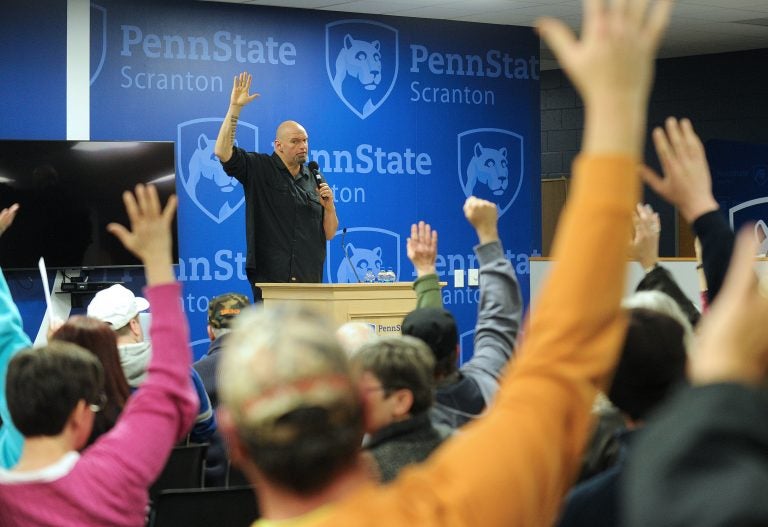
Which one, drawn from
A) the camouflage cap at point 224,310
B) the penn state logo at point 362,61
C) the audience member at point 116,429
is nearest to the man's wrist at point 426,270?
the audience member at point 116,429

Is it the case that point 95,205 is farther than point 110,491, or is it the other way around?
point 95,205

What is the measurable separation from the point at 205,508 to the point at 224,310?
2129mm

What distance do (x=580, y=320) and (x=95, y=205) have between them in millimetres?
7394

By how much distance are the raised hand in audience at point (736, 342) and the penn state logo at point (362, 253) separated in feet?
26.8

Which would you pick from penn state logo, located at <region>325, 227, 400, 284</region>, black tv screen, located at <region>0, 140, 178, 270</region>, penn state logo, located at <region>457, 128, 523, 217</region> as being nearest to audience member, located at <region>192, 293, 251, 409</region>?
black tv screen, located at <region>0, 140, 178, 270</region>

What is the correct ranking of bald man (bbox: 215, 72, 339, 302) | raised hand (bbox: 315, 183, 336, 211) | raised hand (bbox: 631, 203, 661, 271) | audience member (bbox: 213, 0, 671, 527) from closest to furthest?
audience member (bbox: 213, 0, 671, 527), raised hand (bbox: 631, 203, 661, 271), raised hand (bbox: 315, 183, 336, 211), bald man (bbox: 215, 72, 339, 302)

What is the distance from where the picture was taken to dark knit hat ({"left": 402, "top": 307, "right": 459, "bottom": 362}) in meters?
2.86

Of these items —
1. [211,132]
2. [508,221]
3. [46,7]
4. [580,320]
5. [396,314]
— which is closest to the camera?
[580,320]

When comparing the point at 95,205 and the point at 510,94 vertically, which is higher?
the point at 510,94

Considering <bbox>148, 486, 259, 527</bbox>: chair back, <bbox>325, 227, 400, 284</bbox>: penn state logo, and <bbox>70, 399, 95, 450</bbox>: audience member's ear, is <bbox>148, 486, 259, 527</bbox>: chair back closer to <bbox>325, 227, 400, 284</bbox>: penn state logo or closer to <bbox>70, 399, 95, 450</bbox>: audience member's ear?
<bbox>70, 399, 95, 450</bbox>: audience member's ear

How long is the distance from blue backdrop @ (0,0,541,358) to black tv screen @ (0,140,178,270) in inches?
6.3

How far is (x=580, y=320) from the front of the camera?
0.97 m

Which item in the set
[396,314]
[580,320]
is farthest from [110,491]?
[396,314]

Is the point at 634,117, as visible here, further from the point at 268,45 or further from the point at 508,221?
the point at 508,221
